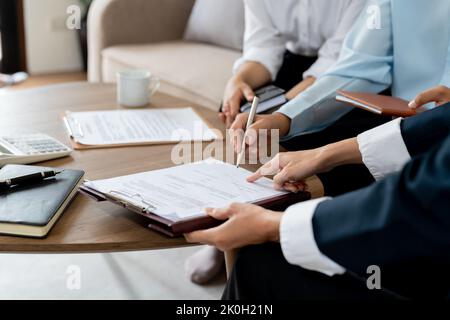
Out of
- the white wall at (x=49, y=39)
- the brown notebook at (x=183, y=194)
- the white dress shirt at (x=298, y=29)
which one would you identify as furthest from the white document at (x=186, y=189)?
the white wall at (x=49, y=39)

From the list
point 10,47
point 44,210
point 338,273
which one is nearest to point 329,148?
point 338,273

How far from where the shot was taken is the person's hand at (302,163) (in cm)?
98

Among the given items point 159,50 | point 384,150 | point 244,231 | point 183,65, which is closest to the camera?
point 244,231

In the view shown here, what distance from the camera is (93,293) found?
5.09 ft

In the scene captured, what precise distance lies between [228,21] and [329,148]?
163 centimetres

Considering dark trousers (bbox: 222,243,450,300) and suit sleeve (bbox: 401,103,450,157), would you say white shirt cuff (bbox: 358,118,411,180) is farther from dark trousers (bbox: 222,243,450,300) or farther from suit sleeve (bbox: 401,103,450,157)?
dark trousers (bbox: 222,243,450,300)

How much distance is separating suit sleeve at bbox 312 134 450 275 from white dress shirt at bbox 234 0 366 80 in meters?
1.02

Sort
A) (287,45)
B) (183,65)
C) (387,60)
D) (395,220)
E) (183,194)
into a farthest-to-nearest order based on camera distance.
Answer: (183,65), (287,45), (387,60), (183,194), (395,220)

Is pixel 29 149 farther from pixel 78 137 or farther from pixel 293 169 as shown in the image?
pixel 293 169

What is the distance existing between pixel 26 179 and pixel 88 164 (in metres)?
0.21

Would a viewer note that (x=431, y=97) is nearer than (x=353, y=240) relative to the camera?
No

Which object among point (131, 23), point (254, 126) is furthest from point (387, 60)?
point (131, 23)

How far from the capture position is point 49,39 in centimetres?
371
